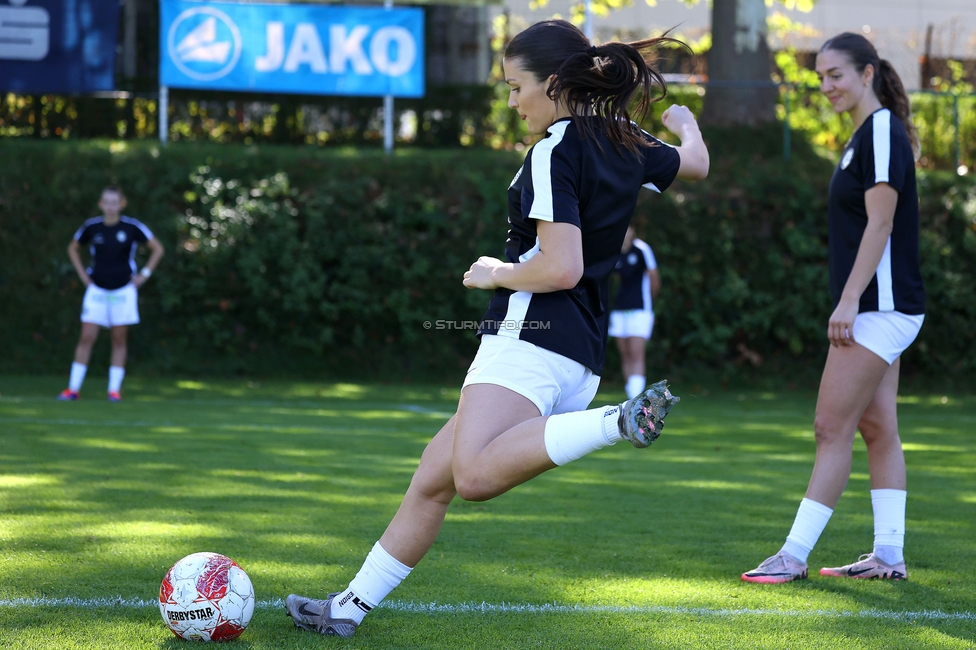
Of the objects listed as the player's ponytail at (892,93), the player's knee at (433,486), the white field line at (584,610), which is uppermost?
the player's ponytail at (892,93)

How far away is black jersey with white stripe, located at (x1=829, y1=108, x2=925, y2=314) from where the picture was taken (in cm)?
450

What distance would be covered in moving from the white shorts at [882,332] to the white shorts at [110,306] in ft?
31.3

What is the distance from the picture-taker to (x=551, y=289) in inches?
126

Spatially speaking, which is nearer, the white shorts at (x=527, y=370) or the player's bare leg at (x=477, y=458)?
the player's bare leg at (x=477, y=458)

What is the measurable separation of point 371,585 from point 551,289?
3.85 feet

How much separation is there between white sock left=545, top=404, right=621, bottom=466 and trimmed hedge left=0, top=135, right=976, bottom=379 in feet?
38.7

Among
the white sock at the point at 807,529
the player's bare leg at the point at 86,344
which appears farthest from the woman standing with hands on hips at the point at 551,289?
the player's bare leg at the point at 86,344

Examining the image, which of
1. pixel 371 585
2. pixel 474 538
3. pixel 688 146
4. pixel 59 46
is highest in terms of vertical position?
pixel 59 46

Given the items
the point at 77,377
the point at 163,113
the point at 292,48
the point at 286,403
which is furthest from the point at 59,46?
the point at 286,403

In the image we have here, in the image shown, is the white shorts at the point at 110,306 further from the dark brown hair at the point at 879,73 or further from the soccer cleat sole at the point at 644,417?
the soccer cleat sole at the point at 644,417

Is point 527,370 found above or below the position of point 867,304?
below

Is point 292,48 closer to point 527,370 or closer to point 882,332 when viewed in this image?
point 882,332

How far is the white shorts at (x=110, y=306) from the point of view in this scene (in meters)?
12.2

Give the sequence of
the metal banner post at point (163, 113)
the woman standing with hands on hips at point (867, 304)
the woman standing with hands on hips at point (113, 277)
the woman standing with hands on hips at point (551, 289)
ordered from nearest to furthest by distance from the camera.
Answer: the woman standing with hands on hips at point (551, 289) < the woman standing with hands on hips at point (867, 304) < the woman standing with hands on hips at point (113, 277) < the metal banner post at point (163, 113)
